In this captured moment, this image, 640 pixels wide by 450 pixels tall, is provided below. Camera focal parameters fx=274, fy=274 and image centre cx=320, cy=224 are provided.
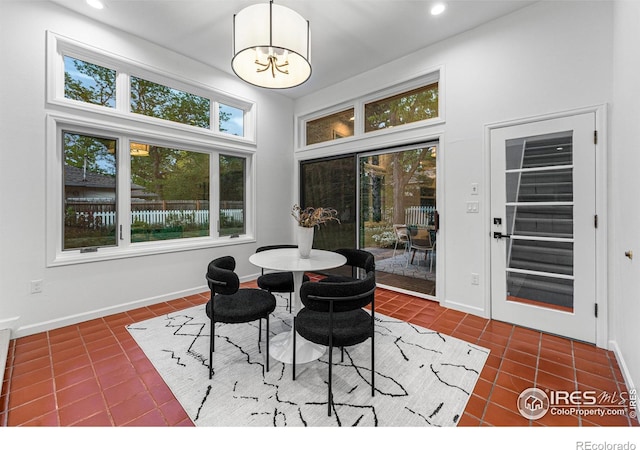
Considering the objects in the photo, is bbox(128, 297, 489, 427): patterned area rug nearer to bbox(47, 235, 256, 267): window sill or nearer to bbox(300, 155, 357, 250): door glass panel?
bbox(47, 235, 256, 267): window sill

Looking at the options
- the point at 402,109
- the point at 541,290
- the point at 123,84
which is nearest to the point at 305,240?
the point at 541,290

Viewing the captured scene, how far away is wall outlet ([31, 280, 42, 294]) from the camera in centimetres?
260

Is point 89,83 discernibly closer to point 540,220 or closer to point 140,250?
point 140,250

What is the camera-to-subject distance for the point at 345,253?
9.05 feet

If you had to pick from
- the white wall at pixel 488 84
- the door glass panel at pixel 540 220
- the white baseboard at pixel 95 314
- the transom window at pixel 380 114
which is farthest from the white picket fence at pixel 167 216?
the door glass panel at pixel 540 220

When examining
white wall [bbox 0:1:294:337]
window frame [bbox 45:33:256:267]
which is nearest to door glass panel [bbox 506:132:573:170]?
window frame [bbox 45:33:256:267]

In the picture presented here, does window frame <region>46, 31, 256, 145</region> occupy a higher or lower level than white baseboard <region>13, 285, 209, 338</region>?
higher

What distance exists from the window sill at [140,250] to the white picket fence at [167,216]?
11.3 inches

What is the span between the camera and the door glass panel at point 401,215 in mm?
3531

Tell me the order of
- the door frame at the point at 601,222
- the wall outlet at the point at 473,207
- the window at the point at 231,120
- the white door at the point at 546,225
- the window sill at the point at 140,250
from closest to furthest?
the door frame at the point at 601,222 < the white door at the point at 546,225 < the window sill at the point at 140,250 < the wall outlet at the point at 473,207 < the window at the point at 231,120

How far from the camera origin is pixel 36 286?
2.62m

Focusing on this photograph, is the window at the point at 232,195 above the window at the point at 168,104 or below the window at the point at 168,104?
below

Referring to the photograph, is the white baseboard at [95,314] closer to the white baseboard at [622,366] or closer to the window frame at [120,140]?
the window frame at [120,140]

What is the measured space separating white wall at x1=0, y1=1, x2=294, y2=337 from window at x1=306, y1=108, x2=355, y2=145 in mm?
2111
